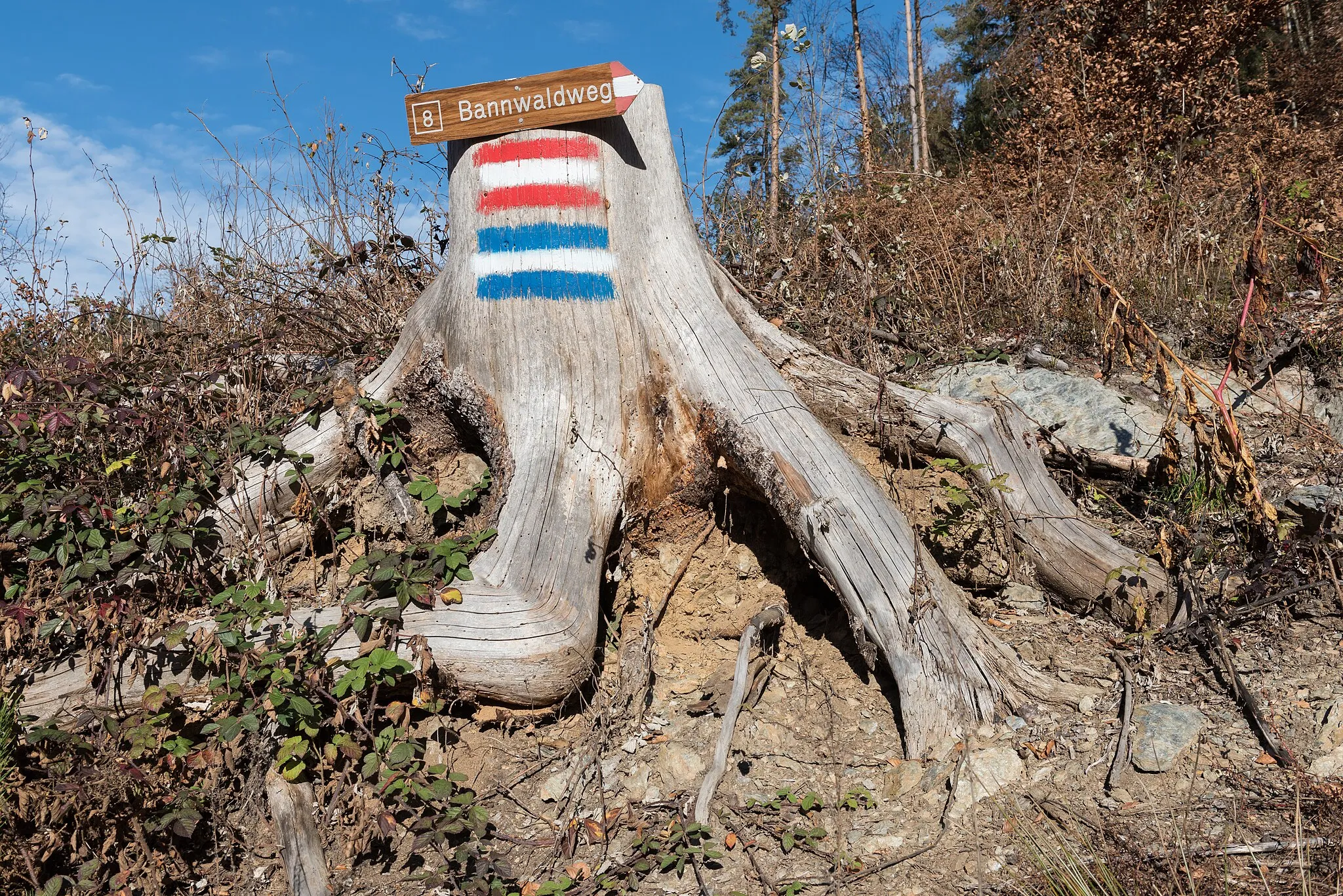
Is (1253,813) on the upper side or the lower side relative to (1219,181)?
lower

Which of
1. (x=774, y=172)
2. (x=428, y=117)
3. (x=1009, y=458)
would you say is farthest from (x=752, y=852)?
(x=774, y=172)

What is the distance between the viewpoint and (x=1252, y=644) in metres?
3.06

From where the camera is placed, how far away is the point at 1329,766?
2.54 metres

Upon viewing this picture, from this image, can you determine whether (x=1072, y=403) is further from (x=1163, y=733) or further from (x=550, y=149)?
(x=550, y=149)

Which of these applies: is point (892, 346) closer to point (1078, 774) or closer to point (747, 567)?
point (747, 567)

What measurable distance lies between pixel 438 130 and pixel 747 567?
2309mm

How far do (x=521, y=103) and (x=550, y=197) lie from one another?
394mm

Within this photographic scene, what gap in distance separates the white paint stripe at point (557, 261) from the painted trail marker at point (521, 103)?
520mm

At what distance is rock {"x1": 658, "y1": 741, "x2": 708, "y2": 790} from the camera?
3.03 meters

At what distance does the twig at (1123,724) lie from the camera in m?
2.65

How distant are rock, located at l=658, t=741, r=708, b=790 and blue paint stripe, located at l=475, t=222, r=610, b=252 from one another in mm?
2054

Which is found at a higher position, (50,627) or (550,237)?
(550,237)

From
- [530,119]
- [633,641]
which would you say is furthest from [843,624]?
[530,119]

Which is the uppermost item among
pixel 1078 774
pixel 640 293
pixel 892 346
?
pixel 640 293
